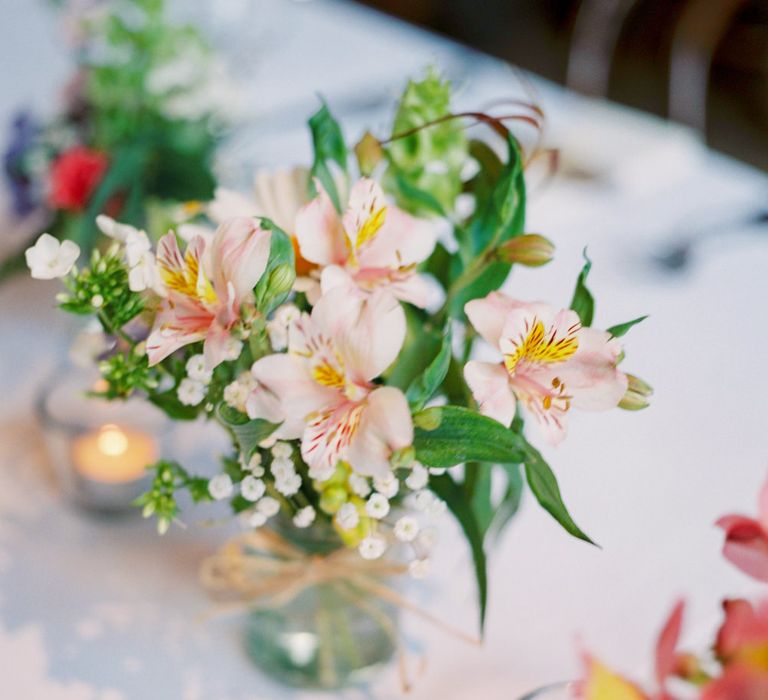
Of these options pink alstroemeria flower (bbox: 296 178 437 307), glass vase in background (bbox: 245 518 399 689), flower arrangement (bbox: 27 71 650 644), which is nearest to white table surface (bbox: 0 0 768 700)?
glass vase in background (bbox: 245 518 399 689)

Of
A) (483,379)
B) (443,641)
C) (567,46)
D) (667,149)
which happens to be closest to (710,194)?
(667,149)

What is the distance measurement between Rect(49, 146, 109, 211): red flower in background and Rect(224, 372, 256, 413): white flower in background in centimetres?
52

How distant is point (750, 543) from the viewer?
38 centimetres

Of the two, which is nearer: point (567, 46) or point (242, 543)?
point (242, 543)

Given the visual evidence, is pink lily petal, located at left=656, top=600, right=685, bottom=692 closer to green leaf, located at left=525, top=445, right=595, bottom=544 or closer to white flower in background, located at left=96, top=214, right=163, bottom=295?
green leaf, located at left=525, top=445, right=595, bottom=544

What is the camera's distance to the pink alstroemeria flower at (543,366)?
39 centimetres

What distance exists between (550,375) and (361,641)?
9.9 inches

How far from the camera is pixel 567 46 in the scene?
258 centimetres

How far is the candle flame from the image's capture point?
67cm

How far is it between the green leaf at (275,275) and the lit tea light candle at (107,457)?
0.30 metres

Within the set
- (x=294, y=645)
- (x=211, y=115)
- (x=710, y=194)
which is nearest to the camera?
(x=294, y=645)

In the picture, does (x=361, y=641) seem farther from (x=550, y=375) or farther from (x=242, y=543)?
(x=550, y=375)

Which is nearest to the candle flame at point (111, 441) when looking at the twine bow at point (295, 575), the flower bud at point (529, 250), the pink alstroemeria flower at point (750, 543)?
the twine bow at point (295, 575)

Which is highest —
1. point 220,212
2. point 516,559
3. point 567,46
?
point 220,212
